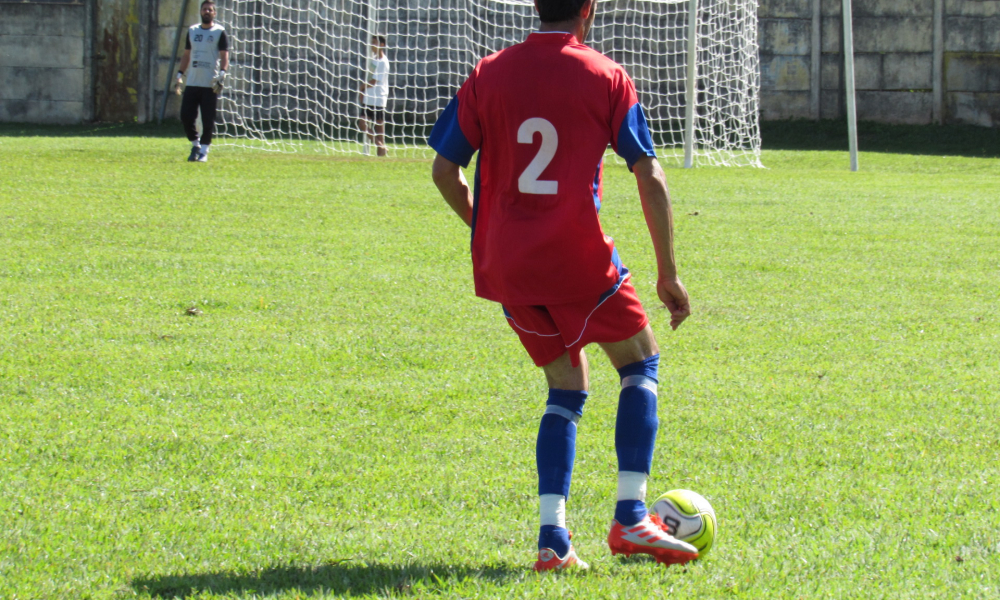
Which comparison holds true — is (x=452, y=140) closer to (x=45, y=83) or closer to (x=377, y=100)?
(x=377, y=100)

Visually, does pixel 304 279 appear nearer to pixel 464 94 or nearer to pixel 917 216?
pixel 464 94

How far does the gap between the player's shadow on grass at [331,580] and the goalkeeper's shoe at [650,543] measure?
289mm

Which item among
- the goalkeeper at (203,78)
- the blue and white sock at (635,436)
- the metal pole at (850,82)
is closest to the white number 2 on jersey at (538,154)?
the blue and white sock at (635,436)

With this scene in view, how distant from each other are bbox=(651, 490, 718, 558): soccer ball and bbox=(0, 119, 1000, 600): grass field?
0.07 m

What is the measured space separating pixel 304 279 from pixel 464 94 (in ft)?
14.0

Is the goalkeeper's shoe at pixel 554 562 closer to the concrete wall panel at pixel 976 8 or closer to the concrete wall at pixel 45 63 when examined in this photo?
the concrete wall at pixel 45 63

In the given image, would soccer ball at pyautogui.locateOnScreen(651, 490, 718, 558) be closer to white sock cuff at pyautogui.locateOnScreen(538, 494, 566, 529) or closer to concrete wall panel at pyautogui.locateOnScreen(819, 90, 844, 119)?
white sock cuff at pyautogui.locateOnScreen(538, 494, 566, 529)

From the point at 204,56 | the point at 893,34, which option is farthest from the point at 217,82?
the point at 893,34

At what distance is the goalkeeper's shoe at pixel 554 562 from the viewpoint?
284 centimetres

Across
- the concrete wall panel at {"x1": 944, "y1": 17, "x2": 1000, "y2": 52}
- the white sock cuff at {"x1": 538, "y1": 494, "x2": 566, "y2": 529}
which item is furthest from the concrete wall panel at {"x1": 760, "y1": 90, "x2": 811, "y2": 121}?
the white sock cuff at {"x1": 538, "y1": 494, "x2": 566, "y2": 529}

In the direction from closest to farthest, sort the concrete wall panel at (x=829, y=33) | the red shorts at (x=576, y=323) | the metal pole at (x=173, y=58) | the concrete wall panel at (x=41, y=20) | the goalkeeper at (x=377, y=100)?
the red shorts at (x=576, y=323) < the goalkeeper at (x=377, y=100) < the metal pole at (x=173, y=58) < the concrete wall panel at (x=41, y=20) < the concrete wall panel at (x=829, y=33)

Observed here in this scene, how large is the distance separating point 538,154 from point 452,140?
0.27 meters

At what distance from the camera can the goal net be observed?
18078 millimetres

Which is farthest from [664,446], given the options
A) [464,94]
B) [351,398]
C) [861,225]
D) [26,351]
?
[861,225]
